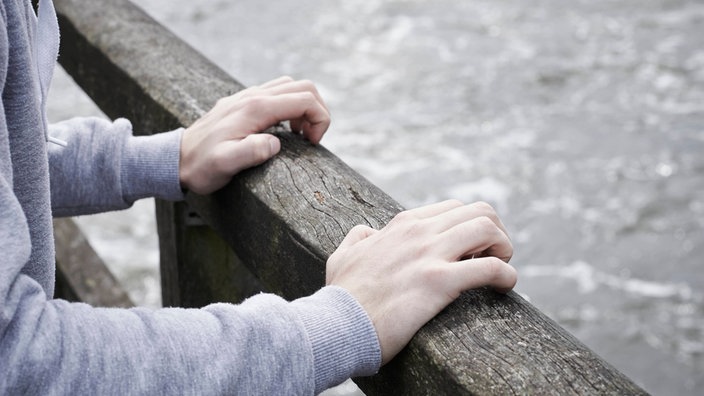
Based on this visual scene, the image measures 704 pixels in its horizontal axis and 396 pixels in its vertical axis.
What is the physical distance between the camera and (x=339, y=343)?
86 cm

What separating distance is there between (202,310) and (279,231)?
8.7 inches

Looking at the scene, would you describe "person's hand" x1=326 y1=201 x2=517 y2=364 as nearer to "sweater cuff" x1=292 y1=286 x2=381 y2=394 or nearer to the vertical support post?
"sweater cuff" x1=292 y1=286 x2=381 y2=394

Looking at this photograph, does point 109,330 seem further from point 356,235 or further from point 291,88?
point 291,88

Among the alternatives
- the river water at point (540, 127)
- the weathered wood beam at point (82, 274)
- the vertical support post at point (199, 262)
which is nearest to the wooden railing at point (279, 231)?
the vertical support post at point (199, 262)

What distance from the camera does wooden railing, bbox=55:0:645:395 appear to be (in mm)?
783

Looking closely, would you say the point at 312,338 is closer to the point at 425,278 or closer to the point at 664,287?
the point at 425,278

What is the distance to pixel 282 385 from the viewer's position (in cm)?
84

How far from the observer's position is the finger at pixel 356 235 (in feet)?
3.12

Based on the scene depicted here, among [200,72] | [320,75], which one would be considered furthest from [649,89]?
[200,72]

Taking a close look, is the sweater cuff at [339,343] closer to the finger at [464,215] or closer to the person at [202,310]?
the person at [202,310]

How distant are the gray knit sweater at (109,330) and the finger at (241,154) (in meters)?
0.27

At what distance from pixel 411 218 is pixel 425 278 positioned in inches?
3.9

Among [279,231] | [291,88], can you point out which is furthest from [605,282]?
[279,231]

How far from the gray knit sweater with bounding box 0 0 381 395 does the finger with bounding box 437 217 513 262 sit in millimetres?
96
